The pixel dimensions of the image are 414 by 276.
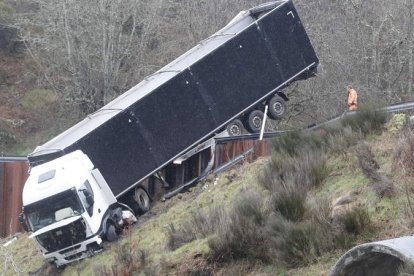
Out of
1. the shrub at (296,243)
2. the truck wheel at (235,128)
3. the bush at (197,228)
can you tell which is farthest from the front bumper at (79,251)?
the shrub at (296,243)

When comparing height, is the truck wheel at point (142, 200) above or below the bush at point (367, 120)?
below

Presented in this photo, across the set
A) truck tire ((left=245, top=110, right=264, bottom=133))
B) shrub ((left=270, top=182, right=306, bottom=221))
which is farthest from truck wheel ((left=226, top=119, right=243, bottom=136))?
shrub ((left=270, top=182, right=306, bottom=221))

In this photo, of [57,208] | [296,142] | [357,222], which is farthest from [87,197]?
[357,222]

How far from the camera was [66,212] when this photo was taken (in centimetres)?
1906

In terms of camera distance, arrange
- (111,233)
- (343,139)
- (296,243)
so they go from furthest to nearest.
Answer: (111,233) → (343,139) → (296,243)

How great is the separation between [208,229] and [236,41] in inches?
432

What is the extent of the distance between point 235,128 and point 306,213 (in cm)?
1237

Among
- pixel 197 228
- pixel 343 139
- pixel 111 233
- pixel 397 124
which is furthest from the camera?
pixel 111 233

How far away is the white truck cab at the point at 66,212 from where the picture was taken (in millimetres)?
18938

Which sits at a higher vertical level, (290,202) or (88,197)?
(88,197)

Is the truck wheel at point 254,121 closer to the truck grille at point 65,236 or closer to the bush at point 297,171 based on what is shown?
the truck grille at point 65,236

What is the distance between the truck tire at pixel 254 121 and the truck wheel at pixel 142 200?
3.82 metres

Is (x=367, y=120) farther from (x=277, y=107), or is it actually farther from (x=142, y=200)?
(x=142, y=200)

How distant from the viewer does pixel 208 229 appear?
11672 mm
